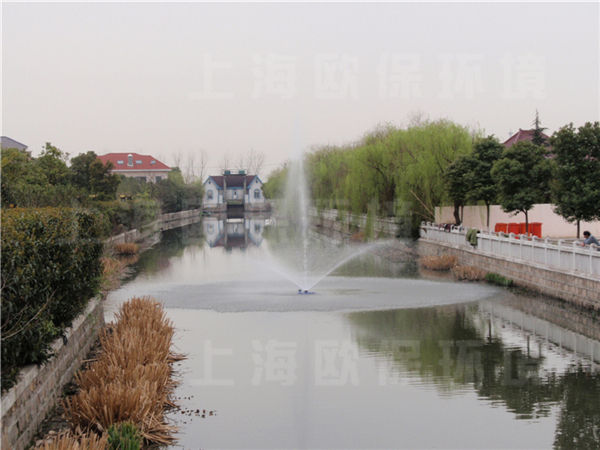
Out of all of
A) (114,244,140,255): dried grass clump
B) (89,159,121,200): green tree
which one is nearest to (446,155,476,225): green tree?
(114,244,140,255): dried grass clump

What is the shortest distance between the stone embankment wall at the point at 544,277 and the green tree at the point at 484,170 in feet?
8.51

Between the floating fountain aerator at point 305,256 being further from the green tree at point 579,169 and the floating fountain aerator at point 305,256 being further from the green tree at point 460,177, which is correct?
the green tree at point 579,169

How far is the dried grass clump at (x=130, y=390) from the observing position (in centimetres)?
683

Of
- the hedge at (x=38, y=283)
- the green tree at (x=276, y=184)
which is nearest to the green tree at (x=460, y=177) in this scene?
the hedge at (x=38, y=283)

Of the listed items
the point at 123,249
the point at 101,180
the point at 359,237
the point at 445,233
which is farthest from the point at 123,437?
the point at 101,180

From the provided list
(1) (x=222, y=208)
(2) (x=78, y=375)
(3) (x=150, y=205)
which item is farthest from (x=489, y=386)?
(1) (x=222, y=208)

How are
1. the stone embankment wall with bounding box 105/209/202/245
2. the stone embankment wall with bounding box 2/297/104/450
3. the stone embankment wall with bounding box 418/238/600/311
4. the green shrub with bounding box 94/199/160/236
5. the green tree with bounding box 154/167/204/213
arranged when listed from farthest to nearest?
the green tree with bounding box 154/167/204/213 → the stone embankment wall with bounding box 105/209/202/245 → the green shrub with bounding box 94/199/160/236 → the stone embankment wall with bounding box 418/238/600/311 → the stone embankment wall with bounding box 2/297/104/450

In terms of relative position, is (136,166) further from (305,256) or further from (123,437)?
(123,437)

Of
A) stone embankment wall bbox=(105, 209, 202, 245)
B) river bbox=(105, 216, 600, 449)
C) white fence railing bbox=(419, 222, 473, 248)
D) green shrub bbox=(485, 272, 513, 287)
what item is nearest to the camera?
river bbox=(105, 216, 600, 449)

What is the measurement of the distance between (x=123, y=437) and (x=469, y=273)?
1521cm

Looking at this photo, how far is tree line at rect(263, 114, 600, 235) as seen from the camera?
17688mm

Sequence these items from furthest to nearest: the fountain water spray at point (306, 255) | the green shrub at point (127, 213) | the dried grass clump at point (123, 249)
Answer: the green shrub at point (127, 213), the dried grass clump at point (123, 249), the fountain water spray at point (306, 255)

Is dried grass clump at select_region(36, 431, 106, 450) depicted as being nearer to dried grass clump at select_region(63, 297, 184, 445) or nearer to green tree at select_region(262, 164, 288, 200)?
dried grass clump at select_region(63, 297, 184, 445)

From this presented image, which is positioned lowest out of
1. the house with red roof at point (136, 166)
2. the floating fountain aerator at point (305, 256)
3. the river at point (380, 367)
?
the river at point (380, 367)
